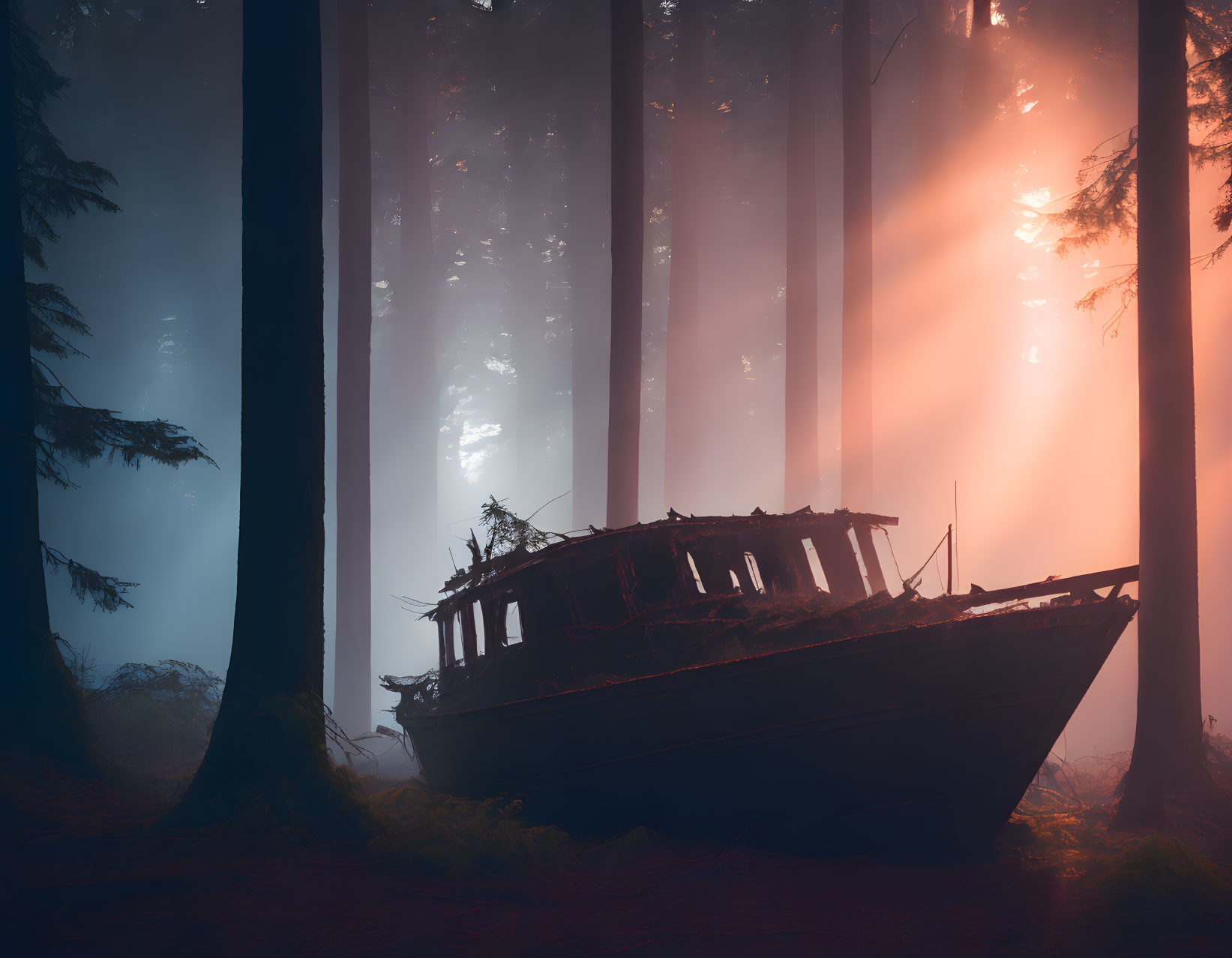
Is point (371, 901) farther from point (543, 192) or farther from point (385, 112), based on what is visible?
point (543, 192)

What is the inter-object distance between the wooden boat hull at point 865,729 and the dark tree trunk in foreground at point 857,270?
29.1ft

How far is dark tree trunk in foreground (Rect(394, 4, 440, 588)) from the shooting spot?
2166 cm

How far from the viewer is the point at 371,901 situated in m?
4.09

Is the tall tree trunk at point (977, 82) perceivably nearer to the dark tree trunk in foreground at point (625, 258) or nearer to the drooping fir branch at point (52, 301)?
the dark tree trunk in foreground at point (625, 258)

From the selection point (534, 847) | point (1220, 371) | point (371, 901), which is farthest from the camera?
point (1220, 371)

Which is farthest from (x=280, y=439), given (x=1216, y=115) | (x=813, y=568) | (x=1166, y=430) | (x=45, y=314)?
(x=1216, y=115)

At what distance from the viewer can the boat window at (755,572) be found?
7.48 metres

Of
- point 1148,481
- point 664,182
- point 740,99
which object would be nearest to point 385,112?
point 664,182

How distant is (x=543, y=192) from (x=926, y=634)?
2661cm

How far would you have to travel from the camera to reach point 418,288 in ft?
80.8

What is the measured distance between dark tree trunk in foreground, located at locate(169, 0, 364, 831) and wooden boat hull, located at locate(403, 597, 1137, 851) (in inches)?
98.3

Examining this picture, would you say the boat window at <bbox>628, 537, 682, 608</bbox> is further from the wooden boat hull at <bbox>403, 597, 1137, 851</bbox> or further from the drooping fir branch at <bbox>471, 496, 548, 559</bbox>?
the drooping fir branch at <bbox>471, 496, 548, 559</bbox>

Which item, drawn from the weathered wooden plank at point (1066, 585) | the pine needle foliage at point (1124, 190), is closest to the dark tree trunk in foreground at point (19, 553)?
the weathered wooden plank at point (1066, 585)

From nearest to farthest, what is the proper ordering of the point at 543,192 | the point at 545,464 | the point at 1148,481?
the point at 1148,481
the point at 543,192
the point at 545,464
